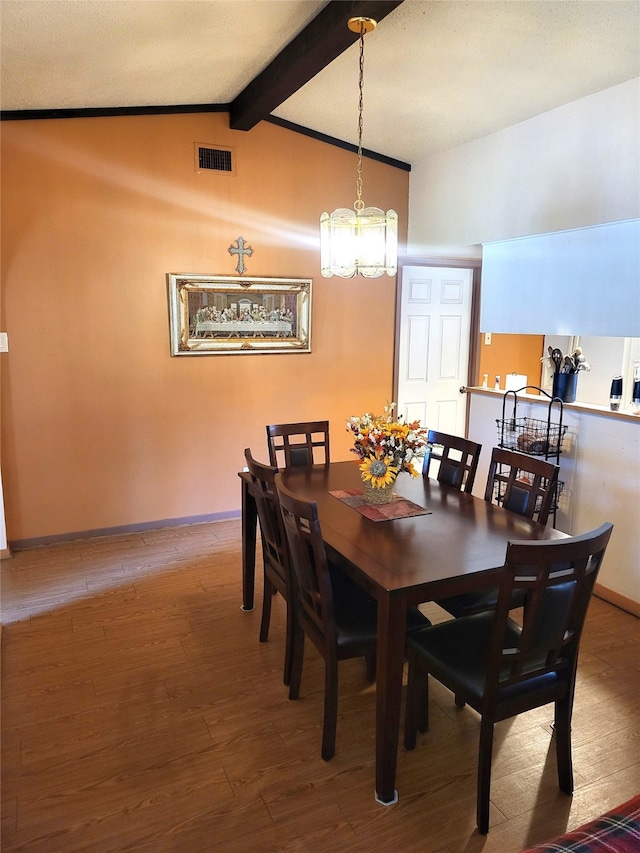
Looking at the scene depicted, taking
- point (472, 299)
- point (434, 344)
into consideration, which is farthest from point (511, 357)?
point (434, 344)

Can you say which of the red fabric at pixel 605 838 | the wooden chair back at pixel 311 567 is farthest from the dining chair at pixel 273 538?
the red fabric at pixel 605 838

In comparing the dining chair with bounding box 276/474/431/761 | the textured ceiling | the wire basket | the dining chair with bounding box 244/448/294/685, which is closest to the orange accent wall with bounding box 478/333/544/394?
the wire basket

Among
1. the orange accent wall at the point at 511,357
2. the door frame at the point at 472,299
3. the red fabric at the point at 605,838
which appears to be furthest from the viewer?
the orange accent wall at the point at 511,357

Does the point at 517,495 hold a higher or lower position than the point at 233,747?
higher

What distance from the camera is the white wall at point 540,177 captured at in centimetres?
312

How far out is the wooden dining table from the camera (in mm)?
1943

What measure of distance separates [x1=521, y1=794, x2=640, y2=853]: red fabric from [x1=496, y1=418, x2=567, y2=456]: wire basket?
8.20 ft

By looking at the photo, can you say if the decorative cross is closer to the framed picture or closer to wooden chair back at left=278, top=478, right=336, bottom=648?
the framed picture

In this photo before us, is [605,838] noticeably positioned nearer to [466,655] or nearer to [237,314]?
[466,655]

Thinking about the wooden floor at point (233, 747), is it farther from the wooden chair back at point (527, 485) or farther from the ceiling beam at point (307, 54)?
the ceiling beam at point (307, 54)

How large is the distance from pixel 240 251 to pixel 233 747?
3313 millimetres

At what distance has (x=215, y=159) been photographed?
427 centimetres

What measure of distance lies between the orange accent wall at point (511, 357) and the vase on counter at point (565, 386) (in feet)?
5.87

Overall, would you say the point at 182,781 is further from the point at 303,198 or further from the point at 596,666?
the point at 303,198
